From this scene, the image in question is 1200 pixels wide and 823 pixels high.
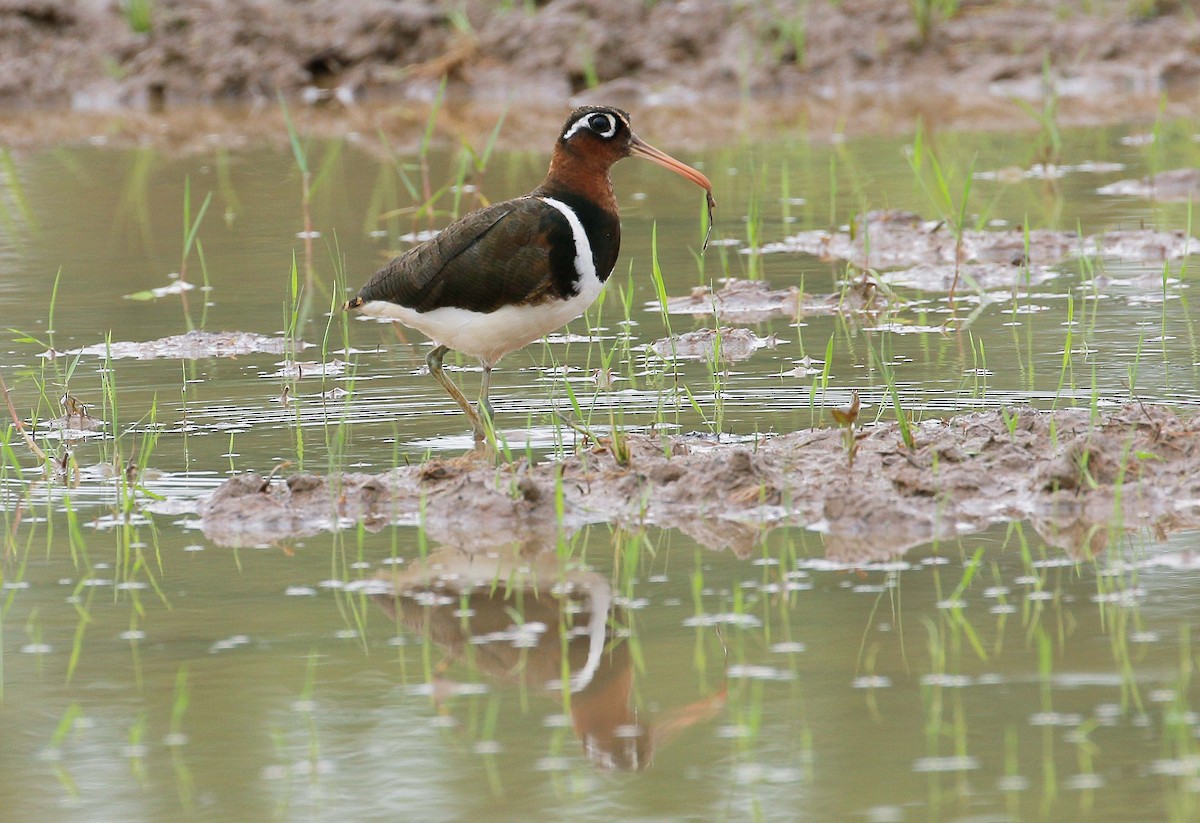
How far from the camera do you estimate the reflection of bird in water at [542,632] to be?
3.99 m

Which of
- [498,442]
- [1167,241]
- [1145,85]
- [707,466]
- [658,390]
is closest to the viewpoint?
[707,466]

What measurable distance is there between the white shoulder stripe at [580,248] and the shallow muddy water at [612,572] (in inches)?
20.7

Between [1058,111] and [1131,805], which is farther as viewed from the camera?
[1058,111]

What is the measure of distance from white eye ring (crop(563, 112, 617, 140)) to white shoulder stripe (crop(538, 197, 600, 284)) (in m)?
0.34

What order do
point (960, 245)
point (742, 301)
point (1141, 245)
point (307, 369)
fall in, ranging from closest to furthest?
1. point (307, 369)
2. point (742, 301)
3. point (960, 245)
4. point (1141, 245)

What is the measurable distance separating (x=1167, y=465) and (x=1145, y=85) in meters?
10.2

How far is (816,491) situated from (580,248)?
1.39 m

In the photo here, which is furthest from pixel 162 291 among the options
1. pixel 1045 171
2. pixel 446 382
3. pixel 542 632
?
pixel 1045 171

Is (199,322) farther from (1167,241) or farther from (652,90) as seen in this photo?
(652,90)

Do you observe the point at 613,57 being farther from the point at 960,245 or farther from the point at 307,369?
the point at 307,369

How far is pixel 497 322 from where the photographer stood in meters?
6.46

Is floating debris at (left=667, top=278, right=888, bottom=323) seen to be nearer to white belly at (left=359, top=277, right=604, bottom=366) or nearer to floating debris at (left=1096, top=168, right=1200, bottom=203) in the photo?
white belly at (left=359, top=277, right=604, bottom=366)

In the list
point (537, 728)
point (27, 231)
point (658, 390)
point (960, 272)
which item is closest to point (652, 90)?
point (27, 231)

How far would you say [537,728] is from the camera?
4.01m
